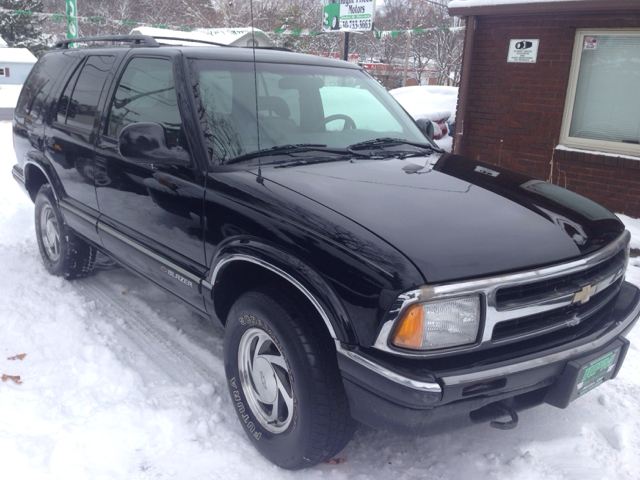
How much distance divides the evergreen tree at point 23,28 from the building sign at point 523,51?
39.6 meters

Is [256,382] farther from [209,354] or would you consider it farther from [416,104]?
[416,104]

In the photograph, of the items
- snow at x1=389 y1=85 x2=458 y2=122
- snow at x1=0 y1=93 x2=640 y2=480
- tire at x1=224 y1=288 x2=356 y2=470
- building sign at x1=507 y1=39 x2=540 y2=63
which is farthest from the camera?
snow at x1=389 y1=85 x2=458 y2=122

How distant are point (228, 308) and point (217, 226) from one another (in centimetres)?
50

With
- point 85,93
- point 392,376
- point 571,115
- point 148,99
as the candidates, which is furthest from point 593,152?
point 392,376

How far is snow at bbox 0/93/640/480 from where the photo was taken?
2701 millimetres

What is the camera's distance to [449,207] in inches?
103

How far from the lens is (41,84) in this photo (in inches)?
198

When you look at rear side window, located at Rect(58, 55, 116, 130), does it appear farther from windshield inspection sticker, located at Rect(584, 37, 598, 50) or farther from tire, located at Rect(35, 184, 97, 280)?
windshield inspection sticker, located at Rect(584, 37, 598, 50)

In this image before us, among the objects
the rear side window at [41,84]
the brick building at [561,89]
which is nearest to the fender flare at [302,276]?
the rear side window at [41,84]

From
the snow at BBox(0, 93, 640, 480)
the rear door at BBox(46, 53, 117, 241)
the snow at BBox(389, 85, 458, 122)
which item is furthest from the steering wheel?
the snow at BBox(389, 85, 458, 122)

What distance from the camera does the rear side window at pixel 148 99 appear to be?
Answer: 3204 millimetres

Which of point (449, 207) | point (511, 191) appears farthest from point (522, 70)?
point (449, 207)

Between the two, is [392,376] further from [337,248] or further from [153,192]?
[153,192]

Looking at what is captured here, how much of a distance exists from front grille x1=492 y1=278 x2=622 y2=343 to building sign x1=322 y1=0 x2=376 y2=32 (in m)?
12.5
